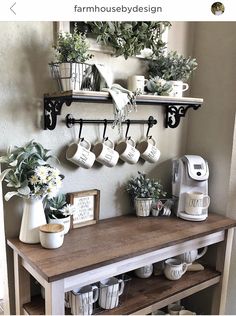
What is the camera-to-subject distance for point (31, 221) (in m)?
1.29

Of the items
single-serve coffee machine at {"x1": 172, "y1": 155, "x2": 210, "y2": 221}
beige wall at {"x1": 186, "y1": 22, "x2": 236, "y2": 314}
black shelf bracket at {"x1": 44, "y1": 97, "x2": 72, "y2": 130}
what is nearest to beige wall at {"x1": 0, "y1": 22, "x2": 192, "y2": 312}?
black shelf bracket at {"x1": 44, "y1": 97, "x2": 72, "y2": 130}

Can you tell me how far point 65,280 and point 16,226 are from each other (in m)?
0.41

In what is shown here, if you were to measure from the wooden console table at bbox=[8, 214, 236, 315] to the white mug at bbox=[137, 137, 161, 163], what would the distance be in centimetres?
34

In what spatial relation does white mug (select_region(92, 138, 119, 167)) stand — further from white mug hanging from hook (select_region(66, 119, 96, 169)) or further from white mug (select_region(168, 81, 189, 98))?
white mug (select_region(168, 81, 189, 98))

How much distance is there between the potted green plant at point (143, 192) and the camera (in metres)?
1.67

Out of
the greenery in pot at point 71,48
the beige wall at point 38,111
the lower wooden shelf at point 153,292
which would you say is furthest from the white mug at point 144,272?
the greenery in pot at point 71,48

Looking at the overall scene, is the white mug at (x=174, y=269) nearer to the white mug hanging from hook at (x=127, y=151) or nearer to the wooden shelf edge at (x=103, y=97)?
the white mug hanging from hook at (x=127, y=151)

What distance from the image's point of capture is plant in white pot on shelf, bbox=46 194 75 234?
1358mm

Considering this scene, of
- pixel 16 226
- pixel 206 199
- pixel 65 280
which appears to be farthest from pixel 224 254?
pixel 16 226

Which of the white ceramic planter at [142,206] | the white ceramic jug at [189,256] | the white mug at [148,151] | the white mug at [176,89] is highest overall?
the white mug at [176,89]

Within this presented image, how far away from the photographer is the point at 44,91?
54.5 inches

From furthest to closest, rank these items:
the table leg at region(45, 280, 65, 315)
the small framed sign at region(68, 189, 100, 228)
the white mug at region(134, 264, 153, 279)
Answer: the white mug at region(134, 264, 153, 279) → the small framed sign at region(68, 189, 100, 228) → the table leg at region(45, 280, 65, 315)

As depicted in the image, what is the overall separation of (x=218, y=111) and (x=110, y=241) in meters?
0.97
